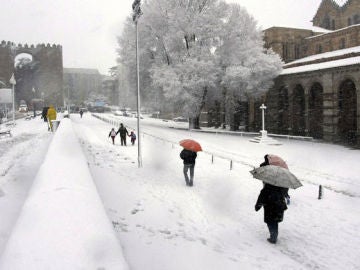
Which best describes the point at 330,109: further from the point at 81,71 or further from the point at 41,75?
the point at 81,71

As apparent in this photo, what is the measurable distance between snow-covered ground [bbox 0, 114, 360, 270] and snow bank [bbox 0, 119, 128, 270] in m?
1.39

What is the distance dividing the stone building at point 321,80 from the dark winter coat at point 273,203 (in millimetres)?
19801

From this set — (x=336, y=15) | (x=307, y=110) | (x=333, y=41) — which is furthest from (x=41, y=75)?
(x=307, y=110)

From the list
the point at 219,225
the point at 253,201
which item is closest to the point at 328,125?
→ the point at 253,201

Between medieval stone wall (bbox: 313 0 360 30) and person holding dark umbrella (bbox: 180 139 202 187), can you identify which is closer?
person holding dark umbrella (bbox: 180 139 202 187)

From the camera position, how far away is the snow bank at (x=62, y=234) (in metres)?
4.03

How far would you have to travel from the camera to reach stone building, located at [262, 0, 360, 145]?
27.5 metres

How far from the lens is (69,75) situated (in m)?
139

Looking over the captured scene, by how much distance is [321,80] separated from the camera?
28.8 metres

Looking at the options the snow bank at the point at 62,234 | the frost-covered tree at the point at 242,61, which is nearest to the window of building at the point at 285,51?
the frost-covered tree at the point at 242,61

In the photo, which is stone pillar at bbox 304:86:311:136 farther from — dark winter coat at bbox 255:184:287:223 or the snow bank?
the snow bank

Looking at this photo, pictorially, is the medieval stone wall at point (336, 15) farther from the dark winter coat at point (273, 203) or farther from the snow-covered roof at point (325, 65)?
the dark winter coat at point (273, 203)

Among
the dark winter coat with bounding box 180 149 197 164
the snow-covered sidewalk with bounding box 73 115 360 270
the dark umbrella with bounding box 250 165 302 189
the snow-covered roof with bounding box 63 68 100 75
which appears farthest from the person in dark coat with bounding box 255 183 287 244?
the snow-covered roof with bounding box 63 68 100 75

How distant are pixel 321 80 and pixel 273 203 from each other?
2397 centimetres
